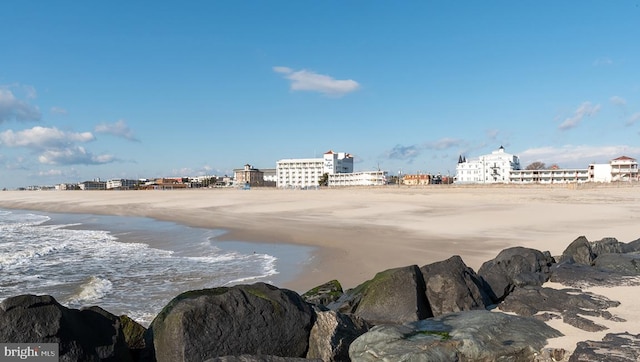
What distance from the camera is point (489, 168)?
13575cm

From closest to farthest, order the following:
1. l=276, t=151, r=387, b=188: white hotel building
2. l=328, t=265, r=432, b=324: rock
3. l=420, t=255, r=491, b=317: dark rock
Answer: l=328, t=265, r=432, b=324: rock → l=420, t=255, r=491, b=317: dark rock → l=276, t=151, r=387, b=188: white hotel building

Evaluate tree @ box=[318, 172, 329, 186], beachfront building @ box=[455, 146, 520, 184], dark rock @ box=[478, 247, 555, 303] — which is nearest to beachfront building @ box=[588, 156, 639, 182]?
beachfront building @ box=[455, 146, 520, 184]

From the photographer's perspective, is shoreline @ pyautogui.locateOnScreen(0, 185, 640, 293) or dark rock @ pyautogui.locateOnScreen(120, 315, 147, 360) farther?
shoreline @ pyautogui.locateOnScreen(0, 185, 640, 293)

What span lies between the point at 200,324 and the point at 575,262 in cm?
893

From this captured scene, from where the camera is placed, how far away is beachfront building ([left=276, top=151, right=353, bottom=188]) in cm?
17812

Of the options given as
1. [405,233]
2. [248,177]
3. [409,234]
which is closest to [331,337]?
[409,234]

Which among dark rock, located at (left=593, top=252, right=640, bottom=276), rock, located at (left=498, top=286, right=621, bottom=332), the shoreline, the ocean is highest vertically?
dark rock, located at (left=593, top=252, right=640, bottom=276)

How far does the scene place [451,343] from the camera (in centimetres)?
499

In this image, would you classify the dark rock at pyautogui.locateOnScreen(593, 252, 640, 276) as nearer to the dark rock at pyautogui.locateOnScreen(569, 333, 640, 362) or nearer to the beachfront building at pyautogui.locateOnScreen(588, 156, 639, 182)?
the dark rock at pyautogui.locateOnScreen(569, 333, 640, 362)

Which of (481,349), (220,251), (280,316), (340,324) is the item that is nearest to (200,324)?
(280,316)

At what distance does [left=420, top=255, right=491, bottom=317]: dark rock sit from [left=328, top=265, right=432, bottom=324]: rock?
0.55 ft

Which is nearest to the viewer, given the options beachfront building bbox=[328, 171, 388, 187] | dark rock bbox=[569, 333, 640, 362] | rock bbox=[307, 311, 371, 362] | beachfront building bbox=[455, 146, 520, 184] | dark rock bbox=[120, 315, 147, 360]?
dark rock bbox=[569, 333, 640, 362]

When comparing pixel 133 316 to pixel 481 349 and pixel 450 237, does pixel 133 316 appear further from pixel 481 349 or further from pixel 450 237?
pixel 450 237

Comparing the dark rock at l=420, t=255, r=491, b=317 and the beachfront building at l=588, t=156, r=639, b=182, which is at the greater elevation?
the beachfront building at l=588, t=156, r=639, b=182
